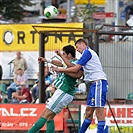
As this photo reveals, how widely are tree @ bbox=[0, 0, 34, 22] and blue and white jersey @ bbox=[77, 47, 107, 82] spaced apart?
31109 millimetres

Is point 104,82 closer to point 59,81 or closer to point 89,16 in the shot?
point 59,81

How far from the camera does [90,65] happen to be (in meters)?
12.8

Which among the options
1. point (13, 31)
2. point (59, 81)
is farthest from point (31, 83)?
point (59, 81)

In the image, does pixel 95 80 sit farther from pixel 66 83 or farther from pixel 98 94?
pixel 66 83

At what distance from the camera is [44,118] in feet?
42.5

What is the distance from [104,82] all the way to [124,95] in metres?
5.74

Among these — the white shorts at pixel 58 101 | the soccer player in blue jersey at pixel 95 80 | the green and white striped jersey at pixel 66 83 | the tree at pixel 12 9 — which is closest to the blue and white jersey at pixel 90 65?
the soccer player in blue jersey at pixel 95 80

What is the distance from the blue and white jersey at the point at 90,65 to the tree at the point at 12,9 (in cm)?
3111

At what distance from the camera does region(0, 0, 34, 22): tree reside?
4375 cm

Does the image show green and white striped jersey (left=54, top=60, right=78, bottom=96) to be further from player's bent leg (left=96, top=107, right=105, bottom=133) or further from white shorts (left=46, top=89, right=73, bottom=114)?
player's bent leg (left=96, top=107, right=105, bottom=133)

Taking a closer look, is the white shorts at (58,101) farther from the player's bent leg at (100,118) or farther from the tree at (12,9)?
the tree at (12,9)

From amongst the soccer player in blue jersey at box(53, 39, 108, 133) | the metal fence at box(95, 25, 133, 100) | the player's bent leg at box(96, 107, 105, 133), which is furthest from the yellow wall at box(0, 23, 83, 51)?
the player's bent leg at box(96, 107, 105, 133)

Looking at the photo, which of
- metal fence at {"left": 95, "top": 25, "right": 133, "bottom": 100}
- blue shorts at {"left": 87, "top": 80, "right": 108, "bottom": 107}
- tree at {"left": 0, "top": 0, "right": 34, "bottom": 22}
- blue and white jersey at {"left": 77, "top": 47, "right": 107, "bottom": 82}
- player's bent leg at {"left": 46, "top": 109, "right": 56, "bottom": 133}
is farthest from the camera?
tree at {"left": 0, "top": 0, "right": 34, "bottom": 22}

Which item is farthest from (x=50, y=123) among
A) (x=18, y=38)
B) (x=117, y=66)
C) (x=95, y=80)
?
(x=18, y=38)
